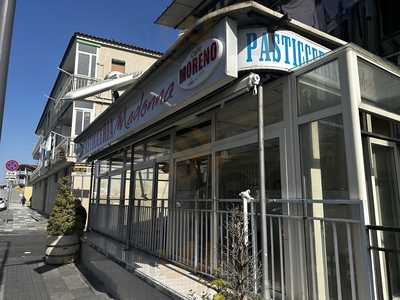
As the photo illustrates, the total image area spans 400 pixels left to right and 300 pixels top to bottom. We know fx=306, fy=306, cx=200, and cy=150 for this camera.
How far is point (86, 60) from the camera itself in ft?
58.6

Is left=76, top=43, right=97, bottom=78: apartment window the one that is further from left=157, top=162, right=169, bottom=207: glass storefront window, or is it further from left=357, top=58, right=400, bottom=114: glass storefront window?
left=357, top=58, right=400, bottom=114: glass storefront window

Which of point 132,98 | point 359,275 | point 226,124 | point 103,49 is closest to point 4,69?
point 226,124

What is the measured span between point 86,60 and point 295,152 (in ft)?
56.2

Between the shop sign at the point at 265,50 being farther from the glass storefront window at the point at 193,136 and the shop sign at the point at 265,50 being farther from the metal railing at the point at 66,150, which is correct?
the metal railing at the point at 66,150

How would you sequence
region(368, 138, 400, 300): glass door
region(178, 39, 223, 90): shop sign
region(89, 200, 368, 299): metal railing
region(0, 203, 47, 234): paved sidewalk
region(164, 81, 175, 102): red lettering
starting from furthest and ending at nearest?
region(0, 203, 47, 234): paved sidewalk → region(164, 81, 175, 102): red lettering → region(178, 39, 223, 90): shop sign → region(368, 138, 400, 300): glass door → region(89, 200, 368, 299): metal railing

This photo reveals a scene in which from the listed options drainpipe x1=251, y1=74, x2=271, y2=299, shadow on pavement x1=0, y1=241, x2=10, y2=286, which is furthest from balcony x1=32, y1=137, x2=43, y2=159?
drainpipe x1=251, y1=74, x2=271, y2=299

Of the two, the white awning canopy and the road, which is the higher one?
the white awning canopy

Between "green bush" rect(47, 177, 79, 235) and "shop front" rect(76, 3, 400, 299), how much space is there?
3974mm

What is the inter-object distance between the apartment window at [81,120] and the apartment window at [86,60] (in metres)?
2.31

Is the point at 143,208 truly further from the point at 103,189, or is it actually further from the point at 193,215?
the point at 103,189

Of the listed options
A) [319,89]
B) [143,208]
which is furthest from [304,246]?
[143,208]

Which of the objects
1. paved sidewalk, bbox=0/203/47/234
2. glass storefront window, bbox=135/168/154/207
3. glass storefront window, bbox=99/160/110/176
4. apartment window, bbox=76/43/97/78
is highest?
apartment window, bbox=76/43/97/78

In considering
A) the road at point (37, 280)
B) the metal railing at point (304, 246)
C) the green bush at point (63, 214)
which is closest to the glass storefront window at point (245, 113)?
the metal railing at point (304, 246)

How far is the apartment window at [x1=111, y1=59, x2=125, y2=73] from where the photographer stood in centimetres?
1892
